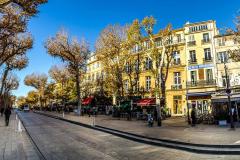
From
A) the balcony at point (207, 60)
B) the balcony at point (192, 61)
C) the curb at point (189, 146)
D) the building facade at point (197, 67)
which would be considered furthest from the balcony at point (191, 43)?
the curb at point (189, 146)

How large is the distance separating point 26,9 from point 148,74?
99.7ft

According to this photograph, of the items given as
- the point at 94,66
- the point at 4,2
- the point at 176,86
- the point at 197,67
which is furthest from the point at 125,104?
the point at 94,66

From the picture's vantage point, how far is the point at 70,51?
40719 mm

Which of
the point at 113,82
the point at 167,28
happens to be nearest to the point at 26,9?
the point at 167,28

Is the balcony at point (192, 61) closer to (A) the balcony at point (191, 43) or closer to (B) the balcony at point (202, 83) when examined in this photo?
(A) the balcony at point (191, 43)

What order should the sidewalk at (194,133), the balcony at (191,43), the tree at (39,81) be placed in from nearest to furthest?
the sidewalk at (194,133) < the balcony at (191,43) < the tree at (39,81)

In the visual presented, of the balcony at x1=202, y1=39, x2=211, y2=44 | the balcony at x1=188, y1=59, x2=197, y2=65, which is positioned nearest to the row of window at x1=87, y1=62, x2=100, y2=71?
the balcony at x1=188, y1=59, x2=197, y2=65

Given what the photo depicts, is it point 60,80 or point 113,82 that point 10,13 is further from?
point 60,80

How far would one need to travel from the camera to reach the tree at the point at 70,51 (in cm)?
4012

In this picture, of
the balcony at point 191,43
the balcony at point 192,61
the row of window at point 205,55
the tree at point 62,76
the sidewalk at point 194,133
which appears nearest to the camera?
the sidewalk at point 194,133

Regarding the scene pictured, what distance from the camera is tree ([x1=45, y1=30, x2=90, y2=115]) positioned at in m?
40.1

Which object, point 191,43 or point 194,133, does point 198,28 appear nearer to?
point 191,43

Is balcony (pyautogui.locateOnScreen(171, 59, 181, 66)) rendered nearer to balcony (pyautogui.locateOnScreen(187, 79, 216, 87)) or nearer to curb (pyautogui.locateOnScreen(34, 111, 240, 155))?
balcony (pyautogui.locateOnScreen(187, 79, 216, 87))

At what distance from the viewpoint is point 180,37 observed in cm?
4019
